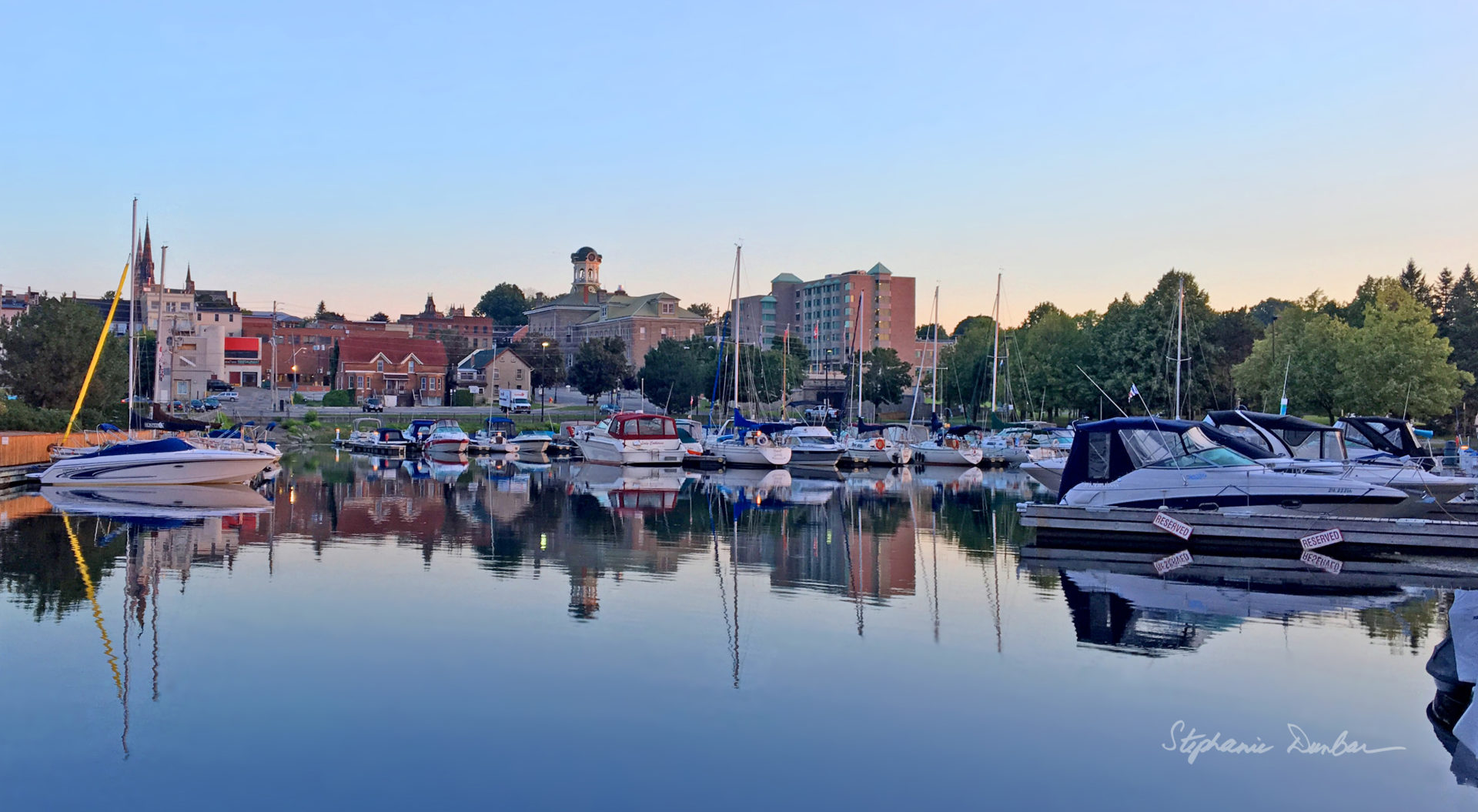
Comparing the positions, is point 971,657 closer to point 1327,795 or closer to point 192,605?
point 1327,795

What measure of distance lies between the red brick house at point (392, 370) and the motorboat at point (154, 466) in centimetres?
8483

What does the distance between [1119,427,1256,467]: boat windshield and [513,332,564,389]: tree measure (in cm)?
9414

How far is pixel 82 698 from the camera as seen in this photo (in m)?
11.9

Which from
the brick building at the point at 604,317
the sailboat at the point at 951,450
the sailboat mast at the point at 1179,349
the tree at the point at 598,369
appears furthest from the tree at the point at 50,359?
the brick building at the point at 604,317

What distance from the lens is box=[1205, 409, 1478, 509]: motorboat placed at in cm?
2667

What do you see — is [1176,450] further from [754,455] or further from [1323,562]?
[754,455]

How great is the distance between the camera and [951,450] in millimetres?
60812

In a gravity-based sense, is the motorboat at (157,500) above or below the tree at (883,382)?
below

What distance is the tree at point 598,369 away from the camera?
378ft

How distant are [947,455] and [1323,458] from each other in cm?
2968

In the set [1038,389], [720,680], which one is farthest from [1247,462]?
[1038,389]

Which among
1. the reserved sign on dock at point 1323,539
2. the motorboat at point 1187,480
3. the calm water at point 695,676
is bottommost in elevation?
the calm water at point 695,676

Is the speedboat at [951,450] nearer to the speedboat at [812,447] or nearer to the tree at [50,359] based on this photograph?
the speedboat at [812,447]

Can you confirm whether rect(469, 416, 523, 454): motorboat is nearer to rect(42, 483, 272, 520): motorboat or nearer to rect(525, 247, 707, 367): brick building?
rect(42, 483, 272, 520): motorboat
